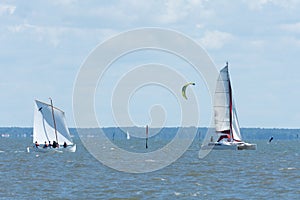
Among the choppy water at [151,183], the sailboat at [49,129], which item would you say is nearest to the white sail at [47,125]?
the sailboat at [49,129]

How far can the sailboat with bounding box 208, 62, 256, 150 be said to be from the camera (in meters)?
139

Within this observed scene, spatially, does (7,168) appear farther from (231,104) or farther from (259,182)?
(231,104)

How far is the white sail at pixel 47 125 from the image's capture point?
13188 cm

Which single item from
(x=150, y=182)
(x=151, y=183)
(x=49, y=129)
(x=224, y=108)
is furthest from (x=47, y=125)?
(x=151, y=183)

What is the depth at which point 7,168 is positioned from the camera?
9369cm

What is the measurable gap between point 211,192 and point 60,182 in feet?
49.8

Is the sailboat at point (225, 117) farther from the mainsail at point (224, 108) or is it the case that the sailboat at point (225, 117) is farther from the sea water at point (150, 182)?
→ the sea water at point (150, 182)

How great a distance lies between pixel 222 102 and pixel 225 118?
3.83m

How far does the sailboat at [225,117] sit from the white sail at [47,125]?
86.4ft

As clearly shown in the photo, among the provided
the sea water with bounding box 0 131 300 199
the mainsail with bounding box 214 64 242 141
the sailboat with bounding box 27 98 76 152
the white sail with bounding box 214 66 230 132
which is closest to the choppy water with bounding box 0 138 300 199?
the sea water with bounding box 0 131 300 199

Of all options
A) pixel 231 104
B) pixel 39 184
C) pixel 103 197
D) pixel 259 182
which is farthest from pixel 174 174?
pixel 231 104

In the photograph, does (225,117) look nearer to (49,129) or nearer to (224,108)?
Result: (224,108)

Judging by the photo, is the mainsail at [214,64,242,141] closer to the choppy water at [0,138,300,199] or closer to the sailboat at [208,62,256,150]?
the sailboat at [208,62,256,150]

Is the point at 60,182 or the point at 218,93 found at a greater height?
the point at 218,93
